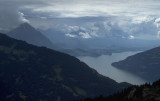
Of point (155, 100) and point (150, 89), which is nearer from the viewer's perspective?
point (155, 100)

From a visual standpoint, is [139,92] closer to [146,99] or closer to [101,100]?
[146,99]

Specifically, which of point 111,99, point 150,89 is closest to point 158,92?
point 150,89

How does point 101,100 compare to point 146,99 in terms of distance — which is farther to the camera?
point 101,100

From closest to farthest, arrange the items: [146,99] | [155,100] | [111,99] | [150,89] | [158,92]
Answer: [155,100] → [146,99] → [158,92] → [150,89] → [111,99]

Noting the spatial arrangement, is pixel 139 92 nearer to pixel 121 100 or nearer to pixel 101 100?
pixel 121 100

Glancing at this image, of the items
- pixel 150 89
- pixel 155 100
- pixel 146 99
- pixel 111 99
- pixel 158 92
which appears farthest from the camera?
pixel 111 99

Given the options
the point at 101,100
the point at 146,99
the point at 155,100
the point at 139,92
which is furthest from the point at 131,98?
the point at 101,100

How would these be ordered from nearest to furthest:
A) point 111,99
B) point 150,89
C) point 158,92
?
point 158,92 → point 150,89 → point 111,99

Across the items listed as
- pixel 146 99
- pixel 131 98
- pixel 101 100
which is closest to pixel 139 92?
pixel 131 98
